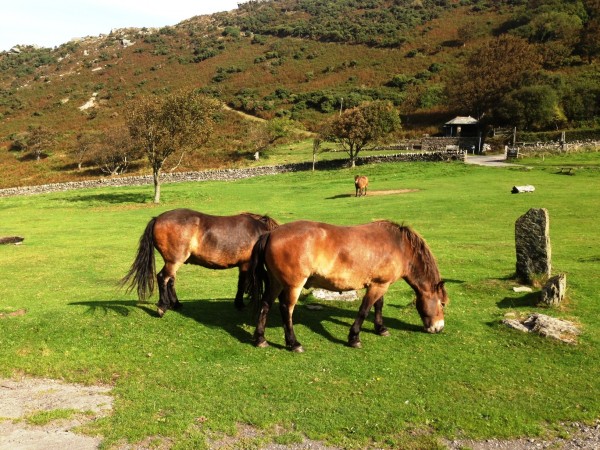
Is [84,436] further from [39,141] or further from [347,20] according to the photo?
[347,20]

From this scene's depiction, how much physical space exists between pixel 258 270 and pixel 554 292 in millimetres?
6941

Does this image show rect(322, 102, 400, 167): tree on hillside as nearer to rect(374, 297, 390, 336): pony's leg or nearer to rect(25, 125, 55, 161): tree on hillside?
rect(374, 297, 390, 336): pony's leg

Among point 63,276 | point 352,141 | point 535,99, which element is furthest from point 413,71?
point 63,276

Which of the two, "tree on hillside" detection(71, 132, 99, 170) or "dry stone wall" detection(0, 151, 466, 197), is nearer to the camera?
"dry stone wall" detection(0, 151, 466, 197)

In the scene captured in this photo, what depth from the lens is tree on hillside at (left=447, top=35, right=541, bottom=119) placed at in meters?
71.8

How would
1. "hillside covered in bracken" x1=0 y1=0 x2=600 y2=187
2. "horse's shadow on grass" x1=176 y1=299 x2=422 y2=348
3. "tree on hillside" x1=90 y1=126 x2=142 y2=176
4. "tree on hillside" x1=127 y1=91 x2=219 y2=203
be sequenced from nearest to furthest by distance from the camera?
"horse's shadow on grass" x1=176 y1=299 x2=422 y2=348 → "tree on hillside" x1=127 y1=91 x2=219 y2=203 → "tree on hillside" x1=90 y1=126 x2=142 y2=176 → "hillside covered in bracken" x1=0 y1=0 x2=600 y2=187

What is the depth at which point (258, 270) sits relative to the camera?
873 centimetres

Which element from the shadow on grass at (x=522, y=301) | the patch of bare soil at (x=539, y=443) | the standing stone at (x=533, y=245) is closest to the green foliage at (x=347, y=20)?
the standing stone at (x=533, y=245)

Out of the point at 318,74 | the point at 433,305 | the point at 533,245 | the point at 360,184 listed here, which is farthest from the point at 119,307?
the point at 318,74

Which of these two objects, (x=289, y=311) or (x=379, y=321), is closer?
(x=289, y=311)

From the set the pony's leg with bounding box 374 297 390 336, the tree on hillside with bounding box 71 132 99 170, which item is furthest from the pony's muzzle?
the tree on hillside with bounding box 71 132 99 170

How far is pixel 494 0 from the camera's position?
140m

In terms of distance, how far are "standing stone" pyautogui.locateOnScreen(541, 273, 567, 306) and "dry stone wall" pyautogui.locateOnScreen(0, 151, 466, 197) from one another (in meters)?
41.6

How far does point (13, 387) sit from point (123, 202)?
1360 inches
